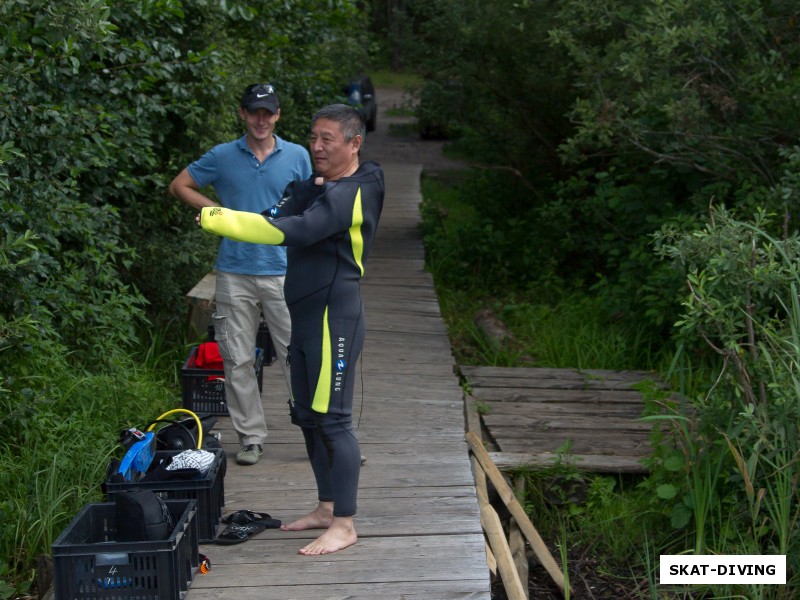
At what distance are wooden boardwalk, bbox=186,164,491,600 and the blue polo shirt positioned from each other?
840 millimetres

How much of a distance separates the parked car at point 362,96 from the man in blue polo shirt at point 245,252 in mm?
15419

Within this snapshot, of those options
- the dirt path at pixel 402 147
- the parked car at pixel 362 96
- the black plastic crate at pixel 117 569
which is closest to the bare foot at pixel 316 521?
the black plastic crate at pixel 117 569

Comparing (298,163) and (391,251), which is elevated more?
(298,163)

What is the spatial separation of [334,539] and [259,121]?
222cm

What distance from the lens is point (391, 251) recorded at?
43.0ft

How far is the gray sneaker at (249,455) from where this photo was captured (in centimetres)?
593

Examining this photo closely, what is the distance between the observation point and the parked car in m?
22.8

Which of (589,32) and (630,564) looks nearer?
(630,564)

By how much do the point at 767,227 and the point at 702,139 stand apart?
101cm

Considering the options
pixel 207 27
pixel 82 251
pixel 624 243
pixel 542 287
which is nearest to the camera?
pixel 82 251

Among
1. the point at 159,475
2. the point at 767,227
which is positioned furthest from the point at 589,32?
the point at 159,475

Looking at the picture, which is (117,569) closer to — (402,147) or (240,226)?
(240,226)

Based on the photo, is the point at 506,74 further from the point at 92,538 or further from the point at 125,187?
the point at 92,538

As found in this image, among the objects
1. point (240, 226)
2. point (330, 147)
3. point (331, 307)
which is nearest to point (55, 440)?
point (331, 307)
